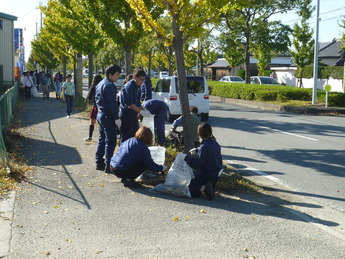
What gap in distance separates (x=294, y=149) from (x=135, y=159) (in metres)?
5.44

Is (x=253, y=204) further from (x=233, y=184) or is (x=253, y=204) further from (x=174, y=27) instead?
(x=174, y=27)

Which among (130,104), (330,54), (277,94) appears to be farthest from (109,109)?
(330,54)

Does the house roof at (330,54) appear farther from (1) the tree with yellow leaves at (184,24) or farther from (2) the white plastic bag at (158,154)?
(2) the white plastic bag at (158,154)

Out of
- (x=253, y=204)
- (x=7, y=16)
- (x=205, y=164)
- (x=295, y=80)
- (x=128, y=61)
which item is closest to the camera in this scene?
(x=253, y=204)

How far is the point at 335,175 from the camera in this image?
8.26m

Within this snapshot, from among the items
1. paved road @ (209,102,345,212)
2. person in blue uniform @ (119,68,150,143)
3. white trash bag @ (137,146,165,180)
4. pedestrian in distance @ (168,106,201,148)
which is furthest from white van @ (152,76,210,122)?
white trash bag @ (137,146,165,180)

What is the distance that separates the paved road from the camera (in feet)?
25.0

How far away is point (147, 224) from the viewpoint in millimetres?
5332

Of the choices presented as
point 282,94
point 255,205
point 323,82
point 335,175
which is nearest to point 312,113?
point 282,94

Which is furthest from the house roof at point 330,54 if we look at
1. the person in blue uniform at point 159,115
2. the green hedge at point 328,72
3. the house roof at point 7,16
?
the person in blue uniform at point 159,115

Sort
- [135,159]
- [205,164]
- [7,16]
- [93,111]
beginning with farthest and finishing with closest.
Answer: [7,16] < [93,111] < [135,159] < [205,164]

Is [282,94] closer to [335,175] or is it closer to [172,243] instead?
[335,175]

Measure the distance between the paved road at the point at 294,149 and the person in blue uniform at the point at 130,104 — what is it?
2425mm

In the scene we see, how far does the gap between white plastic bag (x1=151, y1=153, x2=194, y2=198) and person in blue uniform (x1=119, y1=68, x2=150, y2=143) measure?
5.81 feet
